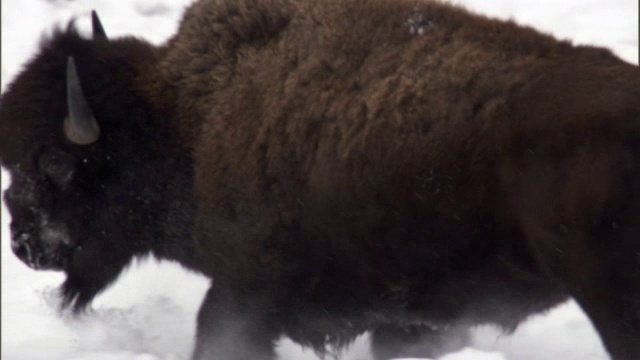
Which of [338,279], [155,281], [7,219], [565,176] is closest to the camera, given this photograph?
[565,176]

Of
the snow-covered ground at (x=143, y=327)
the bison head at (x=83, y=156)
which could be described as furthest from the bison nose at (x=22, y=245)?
the snow-covered ground at (x=143, y=327)

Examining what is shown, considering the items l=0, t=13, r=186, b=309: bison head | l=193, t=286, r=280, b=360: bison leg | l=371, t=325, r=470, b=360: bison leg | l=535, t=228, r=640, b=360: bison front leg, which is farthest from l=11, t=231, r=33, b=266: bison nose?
l=535, t=228, r=640, b=360: bison front leg

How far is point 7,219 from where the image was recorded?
261 inches

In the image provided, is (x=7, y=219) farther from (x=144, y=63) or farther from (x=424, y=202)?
(x=424, y=202)

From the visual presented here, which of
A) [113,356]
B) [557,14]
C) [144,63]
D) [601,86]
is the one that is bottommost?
[113,356]

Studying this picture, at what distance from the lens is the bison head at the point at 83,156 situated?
15.0ft

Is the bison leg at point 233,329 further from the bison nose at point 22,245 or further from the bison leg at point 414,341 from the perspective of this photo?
the bison nose at point 22,245

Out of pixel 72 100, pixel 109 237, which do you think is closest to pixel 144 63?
pixel 72 100

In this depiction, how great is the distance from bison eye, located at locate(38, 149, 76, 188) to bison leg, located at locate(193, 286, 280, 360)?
27.9 inches

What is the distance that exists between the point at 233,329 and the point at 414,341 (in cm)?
82

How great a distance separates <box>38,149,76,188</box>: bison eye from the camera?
4.57 meters

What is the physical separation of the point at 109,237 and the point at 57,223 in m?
0.21

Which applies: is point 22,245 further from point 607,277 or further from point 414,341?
point 607,277

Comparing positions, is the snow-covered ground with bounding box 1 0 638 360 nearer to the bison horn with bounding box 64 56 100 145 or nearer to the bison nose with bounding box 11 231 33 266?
the bison nose with bounding box 11 231 33 266
